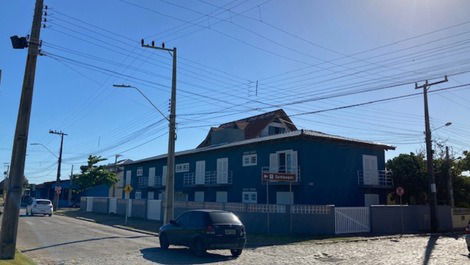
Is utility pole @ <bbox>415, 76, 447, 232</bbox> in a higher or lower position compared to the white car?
higher

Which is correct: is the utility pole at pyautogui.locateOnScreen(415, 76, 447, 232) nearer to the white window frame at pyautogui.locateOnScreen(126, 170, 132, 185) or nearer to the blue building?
the blue building

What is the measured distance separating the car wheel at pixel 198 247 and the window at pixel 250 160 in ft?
65.4

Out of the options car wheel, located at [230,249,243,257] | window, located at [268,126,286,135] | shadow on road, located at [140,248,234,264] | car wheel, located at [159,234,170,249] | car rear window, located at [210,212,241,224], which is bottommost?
shadow on road, located at [140,248,234,264]

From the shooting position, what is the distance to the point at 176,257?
1407 centimetres

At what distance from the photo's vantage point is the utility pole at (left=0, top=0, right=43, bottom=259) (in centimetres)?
1189

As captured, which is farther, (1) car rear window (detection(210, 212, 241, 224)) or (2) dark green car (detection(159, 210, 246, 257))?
(1) car rear window (detection(210, 212, 241, 224))

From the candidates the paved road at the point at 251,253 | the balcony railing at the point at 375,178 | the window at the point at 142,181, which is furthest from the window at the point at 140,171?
the paved road at the point at 251,253

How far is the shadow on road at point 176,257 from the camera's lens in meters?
13.2

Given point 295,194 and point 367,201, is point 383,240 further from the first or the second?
point 367,201

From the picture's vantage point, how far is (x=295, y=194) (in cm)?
3105

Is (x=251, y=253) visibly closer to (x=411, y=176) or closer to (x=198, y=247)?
(x=198, y=247)

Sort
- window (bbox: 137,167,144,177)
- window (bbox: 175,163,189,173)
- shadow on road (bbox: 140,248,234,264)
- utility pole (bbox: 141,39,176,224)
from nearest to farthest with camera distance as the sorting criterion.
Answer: shadow on road (bbox: 140,248,234,264)
utility pole (bbox: 141,39,176,224)
window (bbox: 175,163,189,173)
window (bbox: 137,167,144,177)

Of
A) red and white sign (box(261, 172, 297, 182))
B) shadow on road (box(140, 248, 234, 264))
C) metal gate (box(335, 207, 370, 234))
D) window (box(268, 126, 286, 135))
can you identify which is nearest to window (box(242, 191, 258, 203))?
metal gate (box(335, 207, 370, 234))

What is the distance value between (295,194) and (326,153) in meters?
3.69
